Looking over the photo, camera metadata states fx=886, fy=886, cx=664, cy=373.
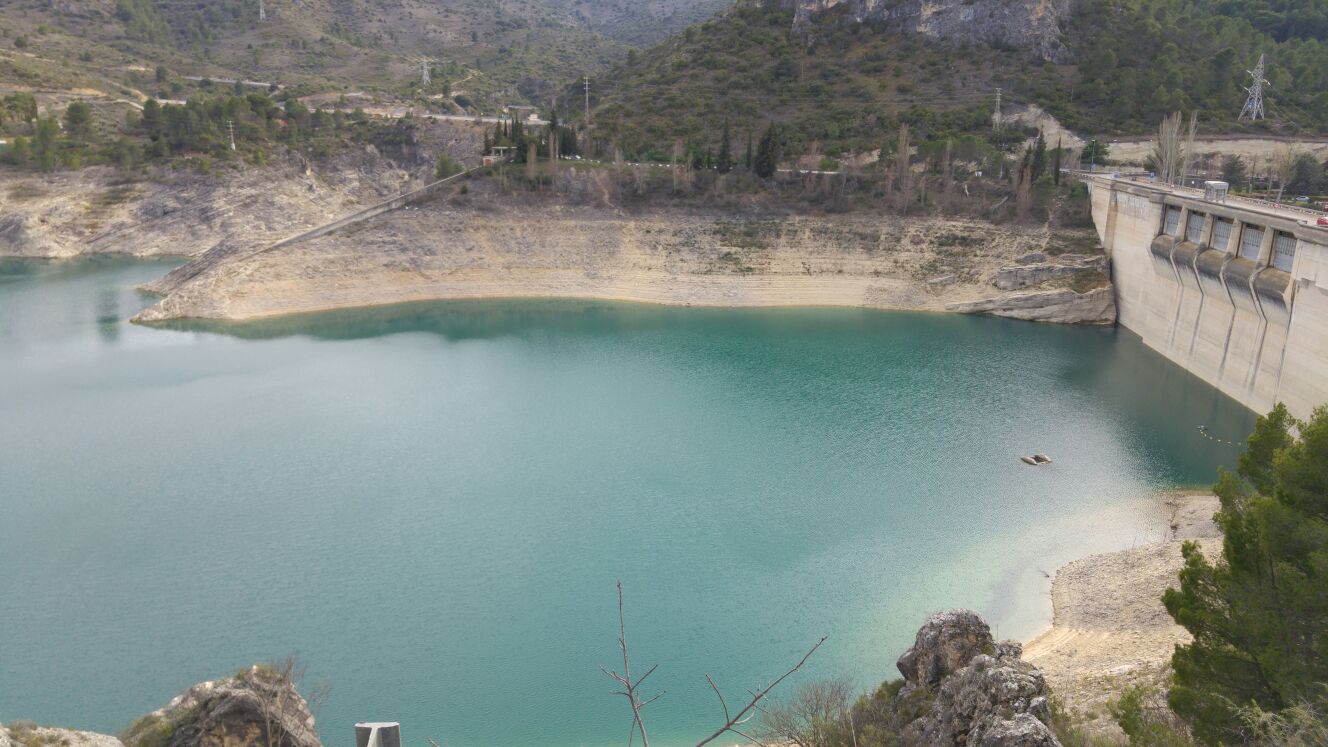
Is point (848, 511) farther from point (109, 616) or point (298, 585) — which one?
Answer: point (109, 616)

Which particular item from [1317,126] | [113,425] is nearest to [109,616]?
[113,425]

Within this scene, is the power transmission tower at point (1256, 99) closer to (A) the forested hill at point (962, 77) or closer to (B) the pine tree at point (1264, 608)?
(A) the forested hill at point (962, 77)

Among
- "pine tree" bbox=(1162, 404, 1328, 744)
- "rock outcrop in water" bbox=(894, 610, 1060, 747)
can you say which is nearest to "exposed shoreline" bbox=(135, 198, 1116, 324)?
"pine tree" bbox=(1162, 404, 1328, 744)

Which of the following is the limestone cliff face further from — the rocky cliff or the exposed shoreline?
the rocky cliff

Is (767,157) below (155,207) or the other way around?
the other way around

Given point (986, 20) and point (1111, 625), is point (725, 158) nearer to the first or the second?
point (986, 20)

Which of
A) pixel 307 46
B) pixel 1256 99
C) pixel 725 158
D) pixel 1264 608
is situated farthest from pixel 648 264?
pixel 307 46
